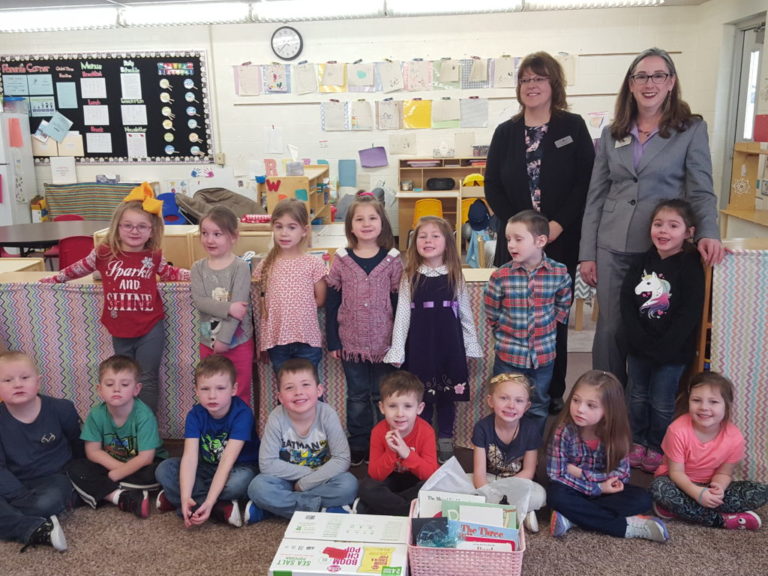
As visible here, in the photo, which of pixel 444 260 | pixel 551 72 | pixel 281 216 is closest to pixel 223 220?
pixel 281 216

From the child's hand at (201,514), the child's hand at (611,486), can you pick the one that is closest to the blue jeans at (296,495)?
the child's hand at (201,514)

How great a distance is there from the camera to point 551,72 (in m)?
2.74

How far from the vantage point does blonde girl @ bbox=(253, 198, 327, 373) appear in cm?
257

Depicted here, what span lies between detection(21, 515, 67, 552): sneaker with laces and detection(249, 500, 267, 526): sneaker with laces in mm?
581

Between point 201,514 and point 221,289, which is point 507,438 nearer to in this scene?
point 201,514

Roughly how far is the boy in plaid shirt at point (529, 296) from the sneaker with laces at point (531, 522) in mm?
364

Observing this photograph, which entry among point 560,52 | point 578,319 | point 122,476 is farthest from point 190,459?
point 560,52

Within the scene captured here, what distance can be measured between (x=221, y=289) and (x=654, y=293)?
63.5 inches

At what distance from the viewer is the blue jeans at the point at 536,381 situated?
2.57 metres

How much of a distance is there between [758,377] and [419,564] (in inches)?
59.5

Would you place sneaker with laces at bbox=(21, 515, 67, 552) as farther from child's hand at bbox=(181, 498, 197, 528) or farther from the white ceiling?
the white ceiling

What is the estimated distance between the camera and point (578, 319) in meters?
4.47

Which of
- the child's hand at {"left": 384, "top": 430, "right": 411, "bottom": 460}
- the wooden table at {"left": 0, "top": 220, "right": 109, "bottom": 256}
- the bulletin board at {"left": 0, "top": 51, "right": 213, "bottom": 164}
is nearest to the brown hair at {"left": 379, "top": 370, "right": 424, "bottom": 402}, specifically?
the child's hand at {"left": 384, "top": 430, "right": 411, "bottom": 460}

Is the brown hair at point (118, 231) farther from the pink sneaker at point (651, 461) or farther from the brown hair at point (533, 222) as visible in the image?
the pink sneaker at point (651, 461)
